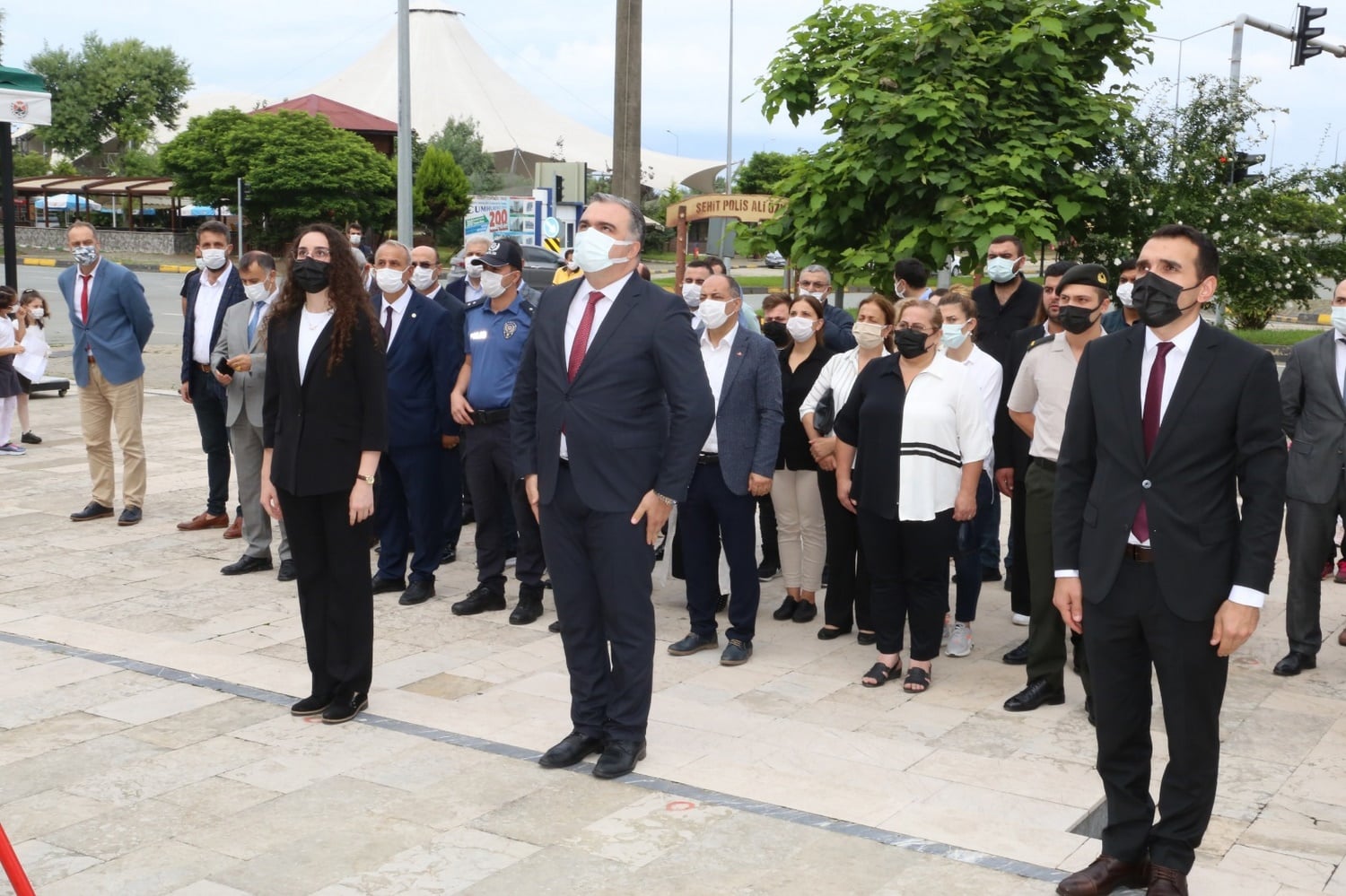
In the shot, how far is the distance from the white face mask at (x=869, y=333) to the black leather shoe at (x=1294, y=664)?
2.57 metres

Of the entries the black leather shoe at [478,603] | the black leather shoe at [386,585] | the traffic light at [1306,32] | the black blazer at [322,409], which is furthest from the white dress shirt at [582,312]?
the traffic light at [1306,32]

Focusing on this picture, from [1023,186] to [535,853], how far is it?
6063mm

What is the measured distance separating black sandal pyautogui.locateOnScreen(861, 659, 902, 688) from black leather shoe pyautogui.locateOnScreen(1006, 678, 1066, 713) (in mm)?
573

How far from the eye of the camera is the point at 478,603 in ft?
26.2

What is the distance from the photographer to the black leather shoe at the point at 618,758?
5383 millimetres

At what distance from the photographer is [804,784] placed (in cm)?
534

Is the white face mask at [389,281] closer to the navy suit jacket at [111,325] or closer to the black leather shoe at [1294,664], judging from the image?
the navy suit jacket at [111,325]

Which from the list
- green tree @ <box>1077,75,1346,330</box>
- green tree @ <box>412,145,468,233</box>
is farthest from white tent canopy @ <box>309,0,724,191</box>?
green tree @ <box>1077,75,1346,330</box>

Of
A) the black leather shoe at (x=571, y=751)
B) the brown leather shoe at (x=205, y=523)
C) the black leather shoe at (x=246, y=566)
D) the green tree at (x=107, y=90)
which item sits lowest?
the black leather shoe at (x=571, y=751)

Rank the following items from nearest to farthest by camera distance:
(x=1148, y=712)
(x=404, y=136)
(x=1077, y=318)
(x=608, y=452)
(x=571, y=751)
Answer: (x=1148, y=712) < (x=608, y=452) < (x=571, y=751) < (x=1077, y=318) < (x=404, y=136)

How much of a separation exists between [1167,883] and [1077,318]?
9.38 ft

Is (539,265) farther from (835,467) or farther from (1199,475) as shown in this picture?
(1199,475)

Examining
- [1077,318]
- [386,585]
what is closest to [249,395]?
[386,585]

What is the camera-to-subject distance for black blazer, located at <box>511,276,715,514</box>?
17.7 ft
